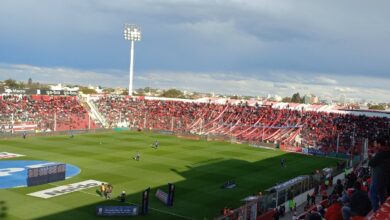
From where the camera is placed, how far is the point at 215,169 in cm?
4350

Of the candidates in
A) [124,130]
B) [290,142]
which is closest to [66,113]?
[124,130]

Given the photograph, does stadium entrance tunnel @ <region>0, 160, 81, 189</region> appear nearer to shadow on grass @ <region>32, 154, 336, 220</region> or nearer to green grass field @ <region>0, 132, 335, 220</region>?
green grass field @ <region>0, 132, 335, 220</region>

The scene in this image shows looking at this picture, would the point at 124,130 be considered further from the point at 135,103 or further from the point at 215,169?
the point at 215,169

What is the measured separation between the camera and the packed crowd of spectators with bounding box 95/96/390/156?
217ft

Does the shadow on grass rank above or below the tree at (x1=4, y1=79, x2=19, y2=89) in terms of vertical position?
below

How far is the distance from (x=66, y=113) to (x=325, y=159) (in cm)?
4612

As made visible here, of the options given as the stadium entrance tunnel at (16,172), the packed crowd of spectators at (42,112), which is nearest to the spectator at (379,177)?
the stadium entrance tunnel at (16,172)

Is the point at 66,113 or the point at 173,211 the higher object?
the point at 66,113

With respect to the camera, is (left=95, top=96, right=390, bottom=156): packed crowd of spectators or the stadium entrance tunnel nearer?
the stadium entrance tunnel

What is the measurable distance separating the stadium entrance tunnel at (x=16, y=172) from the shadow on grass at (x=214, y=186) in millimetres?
8400

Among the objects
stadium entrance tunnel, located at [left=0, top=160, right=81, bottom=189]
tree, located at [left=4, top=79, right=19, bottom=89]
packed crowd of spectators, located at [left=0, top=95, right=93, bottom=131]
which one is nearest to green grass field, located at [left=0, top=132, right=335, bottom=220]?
stadium entrance tunnel, located at [left=0, top=160, right=81, bottom=189]

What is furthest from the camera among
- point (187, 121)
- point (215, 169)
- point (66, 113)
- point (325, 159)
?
point (187, 121)

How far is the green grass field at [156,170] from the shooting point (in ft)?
91.3

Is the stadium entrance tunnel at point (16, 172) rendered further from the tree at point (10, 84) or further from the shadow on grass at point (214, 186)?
the tree at point (10, 84)
